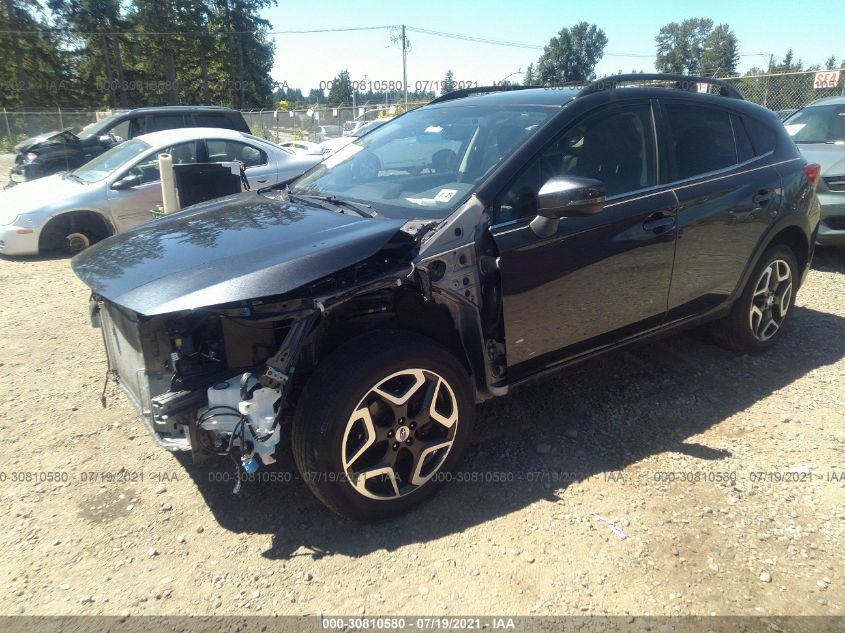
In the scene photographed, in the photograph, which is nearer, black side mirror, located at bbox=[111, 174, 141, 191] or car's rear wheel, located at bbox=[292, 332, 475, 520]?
car's rear wheel, located at bbox=[292, 332, 475, 520]

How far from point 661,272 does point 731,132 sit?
4.15 feet

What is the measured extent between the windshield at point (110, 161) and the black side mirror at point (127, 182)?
27 cm

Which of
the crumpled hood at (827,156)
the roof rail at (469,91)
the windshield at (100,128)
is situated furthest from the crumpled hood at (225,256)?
the windshield at (100,128)

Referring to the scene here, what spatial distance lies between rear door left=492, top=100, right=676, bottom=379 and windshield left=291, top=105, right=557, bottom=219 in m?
0.24

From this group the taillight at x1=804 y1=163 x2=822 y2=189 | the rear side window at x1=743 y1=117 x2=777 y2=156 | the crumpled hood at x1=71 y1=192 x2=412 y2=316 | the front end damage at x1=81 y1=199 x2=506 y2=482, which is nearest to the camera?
the crumpled hood at x1=71 y1=192 x2=412 y2=316

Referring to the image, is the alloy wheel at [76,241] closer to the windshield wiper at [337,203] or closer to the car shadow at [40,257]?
the car shadow at [40,257]

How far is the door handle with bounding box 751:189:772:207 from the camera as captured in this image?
3836 millimetres

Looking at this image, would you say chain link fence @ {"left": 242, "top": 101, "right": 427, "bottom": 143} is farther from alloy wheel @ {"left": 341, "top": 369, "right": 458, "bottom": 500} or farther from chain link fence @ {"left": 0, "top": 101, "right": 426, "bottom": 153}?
alloy wheel @ {"left": 341, "top": 369, "right": 458, "bottom": 500}

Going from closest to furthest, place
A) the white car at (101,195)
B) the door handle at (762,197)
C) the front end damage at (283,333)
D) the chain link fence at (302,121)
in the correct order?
the front end damage at (283,333) < the door handle at (762,197) < the white car at (101,195) < the chain link fence at (302,121)

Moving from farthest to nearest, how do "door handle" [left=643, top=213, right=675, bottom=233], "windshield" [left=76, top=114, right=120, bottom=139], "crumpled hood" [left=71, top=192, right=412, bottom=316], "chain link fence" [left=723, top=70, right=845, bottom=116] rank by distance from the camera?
"chain link fence" [left=723, top=70, right=845, bottom=116] < "windshield" [left=76, top=114, right=120, bottom=139] < "door handle" [left=643, top=213, right=675, bottom=233] < "crumpled hood" [left=71, top=192, right=412, bottom=316]

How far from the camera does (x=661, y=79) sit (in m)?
3.61

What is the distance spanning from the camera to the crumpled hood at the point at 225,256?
87.0 inches

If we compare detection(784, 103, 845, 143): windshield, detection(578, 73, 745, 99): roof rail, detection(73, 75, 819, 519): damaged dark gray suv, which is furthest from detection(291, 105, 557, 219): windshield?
detection(784, 103, 845, 143): windshield

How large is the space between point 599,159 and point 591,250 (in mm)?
534
